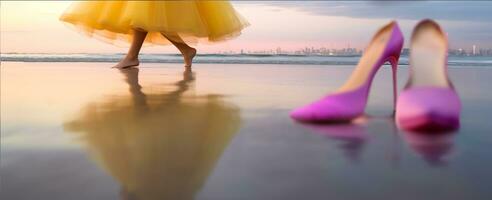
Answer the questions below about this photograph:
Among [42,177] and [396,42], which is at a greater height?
[396,42]

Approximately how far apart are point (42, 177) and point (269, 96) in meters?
0.93

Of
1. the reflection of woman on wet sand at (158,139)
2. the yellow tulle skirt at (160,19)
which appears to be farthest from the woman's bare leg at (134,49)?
the reflection of woman on wet sand at (158,139)

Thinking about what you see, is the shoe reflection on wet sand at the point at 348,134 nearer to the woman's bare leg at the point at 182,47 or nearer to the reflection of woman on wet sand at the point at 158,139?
the reflection of woman on wet sand at the point at 158,139

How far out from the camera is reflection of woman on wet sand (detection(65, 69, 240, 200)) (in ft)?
1.83

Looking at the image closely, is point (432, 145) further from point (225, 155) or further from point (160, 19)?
point (160, 19)

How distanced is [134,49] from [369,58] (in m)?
1.76

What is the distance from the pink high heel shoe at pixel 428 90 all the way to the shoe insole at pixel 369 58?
62 millimetres

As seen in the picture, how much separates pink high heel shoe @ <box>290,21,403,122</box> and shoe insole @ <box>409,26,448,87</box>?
0.05m

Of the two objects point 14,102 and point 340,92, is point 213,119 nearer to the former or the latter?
point 340,92

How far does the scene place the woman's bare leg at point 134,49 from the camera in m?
2.49

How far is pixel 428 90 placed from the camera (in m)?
0.91

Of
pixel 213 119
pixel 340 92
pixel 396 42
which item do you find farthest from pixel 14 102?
pixel 396 42

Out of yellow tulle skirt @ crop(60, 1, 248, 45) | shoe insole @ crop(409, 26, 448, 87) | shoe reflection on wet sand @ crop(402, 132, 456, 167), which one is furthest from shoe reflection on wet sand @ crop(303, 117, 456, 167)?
yellow tulle skirt @ crop(60, 1, 248, 45)

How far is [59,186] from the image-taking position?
544 mm
